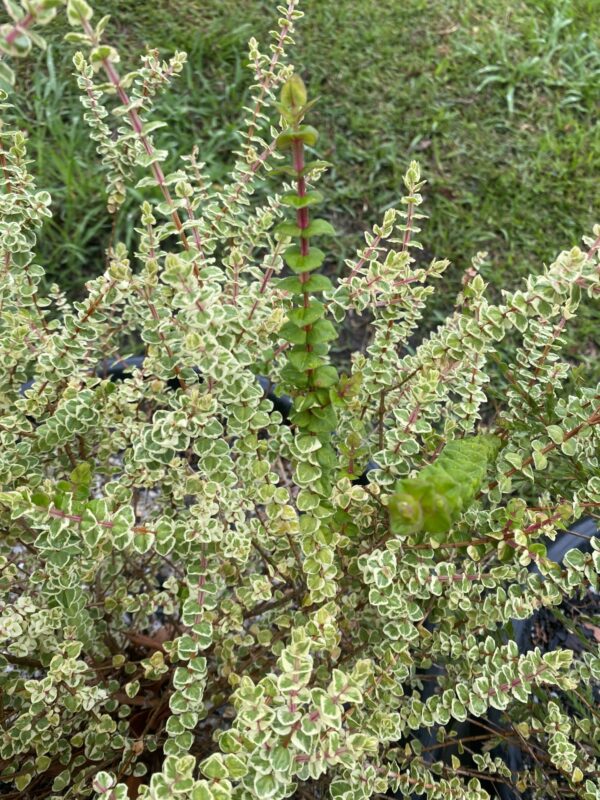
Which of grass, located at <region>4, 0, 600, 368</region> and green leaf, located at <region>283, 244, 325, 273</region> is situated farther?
grass, located at <region>4, 0, 600, 368</region>

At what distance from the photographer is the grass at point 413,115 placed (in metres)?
2.86

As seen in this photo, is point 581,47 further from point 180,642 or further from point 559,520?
point 180,642

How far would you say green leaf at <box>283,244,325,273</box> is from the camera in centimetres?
99

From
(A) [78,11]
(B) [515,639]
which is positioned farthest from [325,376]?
(B) [515,639]

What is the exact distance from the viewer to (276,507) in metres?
1.21

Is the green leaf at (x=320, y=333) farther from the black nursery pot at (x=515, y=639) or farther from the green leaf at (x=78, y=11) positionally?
the green leaf at (x=78, y=11)

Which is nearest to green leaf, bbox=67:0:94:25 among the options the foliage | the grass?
the foliage

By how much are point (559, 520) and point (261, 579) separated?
56 centimetres

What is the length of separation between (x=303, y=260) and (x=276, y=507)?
0.45 m

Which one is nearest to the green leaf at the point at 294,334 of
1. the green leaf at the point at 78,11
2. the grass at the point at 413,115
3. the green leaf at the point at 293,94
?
the green leaf at the point at 293,94

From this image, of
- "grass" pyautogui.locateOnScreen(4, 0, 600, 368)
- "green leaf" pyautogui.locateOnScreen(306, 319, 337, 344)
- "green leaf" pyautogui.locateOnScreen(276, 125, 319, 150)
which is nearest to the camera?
"green leaf" pyautogui.locateOnScreen(276, 125, 319, 150)

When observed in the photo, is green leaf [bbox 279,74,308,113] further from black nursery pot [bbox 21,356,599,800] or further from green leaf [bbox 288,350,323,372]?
A: black nursery pot [bbox 21,356,599,800]

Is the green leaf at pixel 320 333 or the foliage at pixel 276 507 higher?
the green leaf at pixel 320 333

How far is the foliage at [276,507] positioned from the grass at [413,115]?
56.5 inches
